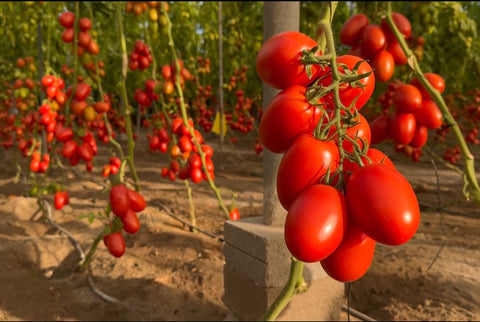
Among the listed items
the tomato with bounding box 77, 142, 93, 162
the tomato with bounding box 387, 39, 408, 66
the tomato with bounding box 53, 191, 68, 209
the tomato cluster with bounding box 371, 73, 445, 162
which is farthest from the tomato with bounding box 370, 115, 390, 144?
the tomato with bounding box 53, 191, 68, 209

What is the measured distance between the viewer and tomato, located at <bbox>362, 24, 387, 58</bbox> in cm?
83

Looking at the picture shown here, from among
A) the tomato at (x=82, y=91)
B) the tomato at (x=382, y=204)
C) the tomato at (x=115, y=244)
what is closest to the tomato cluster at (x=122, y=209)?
the tomato at (x=115, y=244)

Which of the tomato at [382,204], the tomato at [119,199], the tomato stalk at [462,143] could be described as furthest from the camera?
the tomato at [119,199]

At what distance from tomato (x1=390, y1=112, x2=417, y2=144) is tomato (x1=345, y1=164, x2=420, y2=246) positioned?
1.90 ft

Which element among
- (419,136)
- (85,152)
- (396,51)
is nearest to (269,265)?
(419,136)

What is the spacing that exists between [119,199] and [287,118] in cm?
133

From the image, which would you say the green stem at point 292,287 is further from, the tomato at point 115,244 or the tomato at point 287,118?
the tomato at point 115,244

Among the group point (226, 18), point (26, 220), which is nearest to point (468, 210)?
point (26, 220)

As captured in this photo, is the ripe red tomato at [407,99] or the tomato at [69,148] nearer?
the ripe red tomato at [407,99]

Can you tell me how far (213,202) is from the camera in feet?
13.5

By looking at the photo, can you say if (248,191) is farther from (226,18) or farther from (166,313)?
(226,18)

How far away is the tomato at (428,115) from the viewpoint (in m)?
1.00

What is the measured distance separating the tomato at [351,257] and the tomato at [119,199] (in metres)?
1.34

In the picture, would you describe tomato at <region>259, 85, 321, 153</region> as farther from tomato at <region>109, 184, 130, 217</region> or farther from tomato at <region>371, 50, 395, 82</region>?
tomato at <region>109, 184, 130, 217</region>
